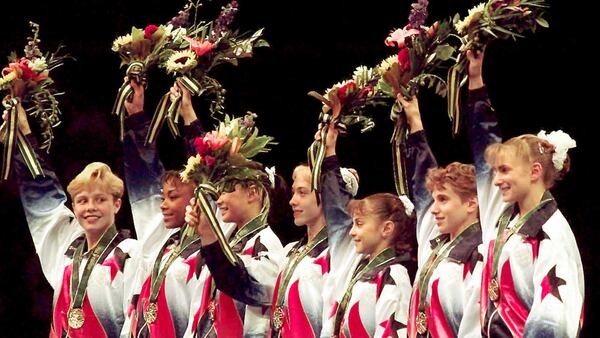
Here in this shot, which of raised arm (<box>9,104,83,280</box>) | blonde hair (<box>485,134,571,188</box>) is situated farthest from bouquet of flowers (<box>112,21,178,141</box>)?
blonde hair (<box>485,134,571,188</box>)

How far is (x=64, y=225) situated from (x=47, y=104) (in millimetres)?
615

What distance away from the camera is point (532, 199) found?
17.2 ft

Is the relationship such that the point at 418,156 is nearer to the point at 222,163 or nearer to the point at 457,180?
the point at 457,180

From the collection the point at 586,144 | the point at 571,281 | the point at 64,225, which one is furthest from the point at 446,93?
the point at 64,225

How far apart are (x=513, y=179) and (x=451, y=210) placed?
0.41 metres

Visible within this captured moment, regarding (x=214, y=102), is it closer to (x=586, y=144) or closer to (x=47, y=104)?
(x=47, y=104)

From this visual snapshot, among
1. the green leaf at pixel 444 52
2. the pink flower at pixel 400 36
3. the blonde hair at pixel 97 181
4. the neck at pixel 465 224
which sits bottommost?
the neck at pixel 465 224

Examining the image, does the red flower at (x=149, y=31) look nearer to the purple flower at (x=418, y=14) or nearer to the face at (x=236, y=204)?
the face at (x=236, y=204)

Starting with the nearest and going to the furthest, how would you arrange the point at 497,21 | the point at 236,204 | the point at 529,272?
the point at 529,272 < the point at 497,21 < the point at 236,204

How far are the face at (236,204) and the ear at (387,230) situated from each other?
2.73ft

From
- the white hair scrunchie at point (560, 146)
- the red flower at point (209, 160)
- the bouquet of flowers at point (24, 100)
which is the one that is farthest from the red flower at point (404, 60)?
the bouquet of flowers at point (24, 100)

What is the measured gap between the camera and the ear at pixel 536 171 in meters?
5.26

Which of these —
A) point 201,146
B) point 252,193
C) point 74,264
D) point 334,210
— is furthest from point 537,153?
point 74,264

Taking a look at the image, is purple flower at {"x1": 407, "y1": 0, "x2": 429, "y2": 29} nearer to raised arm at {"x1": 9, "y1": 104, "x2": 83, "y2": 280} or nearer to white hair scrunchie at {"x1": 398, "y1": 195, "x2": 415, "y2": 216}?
white hair scrunchie at {"x1": 398, "y1": 195, "x2": 415, "y2": 216}
